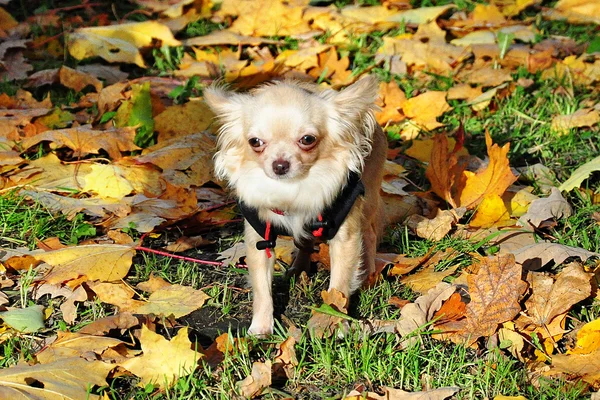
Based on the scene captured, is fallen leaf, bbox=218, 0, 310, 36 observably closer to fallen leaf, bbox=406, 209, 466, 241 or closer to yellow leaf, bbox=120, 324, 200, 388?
fallen leaf, bbox=406, 209, 466, 241

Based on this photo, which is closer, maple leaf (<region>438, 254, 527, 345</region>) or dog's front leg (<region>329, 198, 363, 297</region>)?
maple leaf (<region>438, 254, 527, 345</region>)

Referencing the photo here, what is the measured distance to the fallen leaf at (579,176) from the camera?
374 cm

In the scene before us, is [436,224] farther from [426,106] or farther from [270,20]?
[270,20]

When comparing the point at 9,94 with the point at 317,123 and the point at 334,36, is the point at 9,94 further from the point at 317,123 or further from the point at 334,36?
the point at 317,123

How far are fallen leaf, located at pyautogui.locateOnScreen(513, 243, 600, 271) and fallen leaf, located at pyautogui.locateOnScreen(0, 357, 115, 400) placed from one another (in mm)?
1659

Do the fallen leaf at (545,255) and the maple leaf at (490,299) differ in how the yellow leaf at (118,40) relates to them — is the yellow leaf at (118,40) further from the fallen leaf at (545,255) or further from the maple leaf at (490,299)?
the maple leaf at (490,299)

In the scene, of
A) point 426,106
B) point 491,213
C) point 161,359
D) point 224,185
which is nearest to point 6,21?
point 224,185

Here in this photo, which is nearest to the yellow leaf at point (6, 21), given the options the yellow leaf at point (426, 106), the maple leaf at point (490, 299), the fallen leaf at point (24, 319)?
the yellow leaf at point (426, 106)

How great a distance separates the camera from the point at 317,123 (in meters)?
2.99

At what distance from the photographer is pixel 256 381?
258 cm

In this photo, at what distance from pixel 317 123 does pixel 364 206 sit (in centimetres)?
48

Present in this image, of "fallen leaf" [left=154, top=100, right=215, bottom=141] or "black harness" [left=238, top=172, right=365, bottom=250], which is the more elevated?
"black harness" [left=238, top=172, right=365, bottom=250]

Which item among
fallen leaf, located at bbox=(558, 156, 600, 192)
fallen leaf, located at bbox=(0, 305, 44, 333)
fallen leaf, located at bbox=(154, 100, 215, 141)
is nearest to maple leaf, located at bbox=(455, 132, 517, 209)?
fallen leaf, located at bbox=(558, 156, 600, 192)

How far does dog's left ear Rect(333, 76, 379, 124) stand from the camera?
3.02 meters
